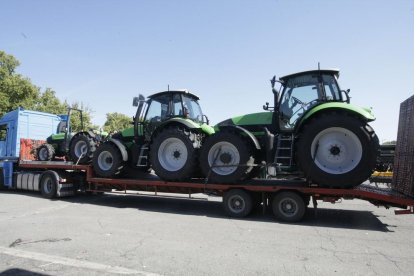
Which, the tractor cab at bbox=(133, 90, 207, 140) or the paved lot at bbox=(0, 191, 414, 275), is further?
the tractor cab at bbox=(133, 90, 207, 140)

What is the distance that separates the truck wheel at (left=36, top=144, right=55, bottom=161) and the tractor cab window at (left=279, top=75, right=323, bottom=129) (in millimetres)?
9524

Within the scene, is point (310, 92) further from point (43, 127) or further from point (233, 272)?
point (43, 127)

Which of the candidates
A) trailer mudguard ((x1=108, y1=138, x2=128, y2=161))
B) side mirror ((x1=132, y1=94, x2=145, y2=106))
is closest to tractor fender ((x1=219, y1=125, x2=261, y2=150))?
side mirror ((x1=132, y1=94, x2=145, y2=106))

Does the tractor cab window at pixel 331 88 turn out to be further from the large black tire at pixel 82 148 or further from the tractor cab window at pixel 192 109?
the large black tire at pixel 82 148

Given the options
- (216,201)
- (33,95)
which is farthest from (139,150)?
(33,95)

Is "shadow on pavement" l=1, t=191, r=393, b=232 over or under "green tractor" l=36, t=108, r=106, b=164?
under

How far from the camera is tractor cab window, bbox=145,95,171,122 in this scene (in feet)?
35.8

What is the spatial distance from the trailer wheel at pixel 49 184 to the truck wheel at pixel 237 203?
21.4ft

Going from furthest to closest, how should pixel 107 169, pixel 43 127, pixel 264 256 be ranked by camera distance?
pixel 43 127 < pixel 107 169 < pixel 264 256

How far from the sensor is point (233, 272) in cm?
484

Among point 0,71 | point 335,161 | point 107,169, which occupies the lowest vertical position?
point 107,169

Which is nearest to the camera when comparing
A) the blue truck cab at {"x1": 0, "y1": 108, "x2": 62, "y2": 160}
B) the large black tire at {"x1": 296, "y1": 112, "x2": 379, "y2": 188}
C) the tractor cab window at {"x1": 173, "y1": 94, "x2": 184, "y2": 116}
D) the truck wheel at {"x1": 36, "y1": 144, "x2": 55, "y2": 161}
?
the large black tire at {"x1": 296, "y1": 112, "x2": 379, "y2": 188}

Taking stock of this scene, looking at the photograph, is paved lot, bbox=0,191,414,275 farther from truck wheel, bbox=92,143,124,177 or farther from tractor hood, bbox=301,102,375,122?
tractor hood, bbox=301,102,375,122

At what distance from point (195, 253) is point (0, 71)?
3423 cm
